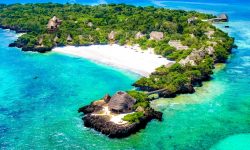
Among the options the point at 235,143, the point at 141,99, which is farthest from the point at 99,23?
the point at 235,143

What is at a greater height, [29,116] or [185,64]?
[185,64]

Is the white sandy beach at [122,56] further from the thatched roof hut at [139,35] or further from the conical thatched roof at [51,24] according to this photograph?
the conical thatched roof at [51,24]

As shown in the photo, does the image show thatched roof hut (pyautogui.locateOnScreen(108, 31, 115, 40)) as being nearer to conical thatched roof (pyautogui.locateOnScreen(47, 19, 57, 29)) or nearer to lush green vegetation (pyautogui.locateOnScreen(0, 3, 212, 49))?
lush green vegetation (pyautogui.locateOnScreen(0, 3, 212, 49))

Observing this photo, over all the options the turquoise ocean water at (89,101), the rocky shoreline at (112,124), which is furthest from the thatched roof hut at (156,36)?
the rocky shoreline at (112,124)

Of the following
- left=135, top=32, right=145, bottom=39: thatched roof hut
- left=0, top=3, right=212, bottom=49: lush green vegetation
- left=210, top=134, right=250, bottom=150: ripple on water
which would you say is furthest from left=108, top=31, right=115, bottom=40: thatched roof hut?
left=210, top=134, right=250, bottom=150: ripple on water

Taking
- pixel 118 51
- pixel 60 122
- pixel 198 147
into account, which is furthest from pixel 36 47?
pixel 198 147

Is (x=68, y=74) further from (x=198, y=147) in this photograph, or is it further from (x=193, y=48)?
(x=198, y=147)
